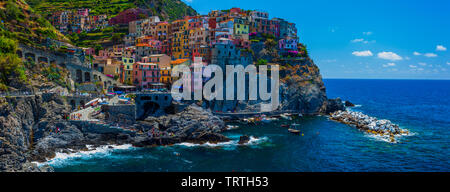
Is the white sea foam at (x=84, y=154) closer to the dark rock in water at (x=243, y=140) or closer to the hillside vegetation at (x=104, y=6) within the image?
the dark rock in water at (x=243, y=140)

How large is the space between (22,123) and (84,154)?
11438 mm

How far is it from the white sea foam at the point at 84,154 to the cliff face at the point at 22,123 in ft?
12.9

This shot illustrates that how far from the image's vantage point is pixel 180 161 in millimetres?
49719

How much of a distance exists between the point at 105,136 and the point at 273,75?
56.7m

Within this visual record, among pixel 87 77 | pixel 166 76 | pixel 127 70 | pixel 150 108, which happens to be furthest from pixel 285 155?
pixel 127 70

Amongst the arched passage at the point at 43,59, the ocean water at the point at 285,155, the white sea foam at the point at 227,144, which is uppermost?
the arched passage at the point at 43,59

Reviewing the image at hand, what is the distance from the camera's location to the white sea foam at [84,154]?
153ft

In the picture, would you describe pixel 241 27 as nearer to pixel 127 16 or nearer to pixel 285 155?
pixel 127 16

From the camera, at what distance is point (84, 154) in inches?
2002

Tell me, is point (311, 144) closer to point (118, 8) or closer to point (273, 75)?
point (273, 75)

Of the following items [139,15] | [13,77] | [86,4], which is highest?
[86,4]

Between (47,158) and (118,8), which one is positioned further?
(118,8)

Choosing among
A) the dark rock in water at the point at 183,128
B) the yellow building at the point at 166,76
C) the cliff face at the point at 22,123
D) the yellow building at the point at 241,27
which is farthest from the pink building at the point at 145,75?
the yellow building at the point at 241,27
